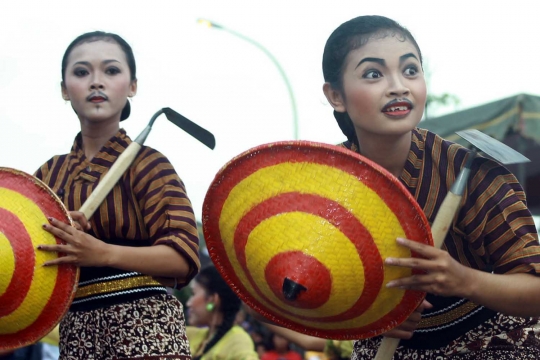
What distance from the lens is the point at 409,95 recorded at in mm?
2422

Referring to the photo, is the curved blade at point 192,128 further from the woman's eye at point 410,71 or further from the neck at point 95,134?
the woman's eye at point 410,71

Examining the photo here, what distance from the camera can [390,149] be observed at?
2.57 m

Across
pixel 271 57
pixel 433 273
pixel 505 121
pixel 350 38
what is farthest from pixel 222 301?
pixel 271 57

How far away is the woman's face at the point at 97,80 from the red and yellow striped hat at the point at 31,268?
477 millimetres

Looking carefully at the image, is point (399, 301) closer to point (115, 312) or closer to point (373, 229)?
point (373, 229)

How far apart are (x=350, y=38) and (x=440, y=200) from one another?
1.97 ft

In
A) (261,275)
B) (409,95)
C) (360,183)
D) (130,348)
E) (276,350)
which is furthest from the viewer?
(276,350)

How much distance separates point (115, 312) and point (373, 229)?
1043mm

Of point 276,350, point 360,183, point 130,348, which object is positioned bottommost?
point 276,350

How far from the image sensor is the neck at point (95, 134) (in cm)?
299

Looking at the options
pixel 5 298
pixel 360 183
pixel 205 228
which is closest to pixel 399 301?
pixel 360 183

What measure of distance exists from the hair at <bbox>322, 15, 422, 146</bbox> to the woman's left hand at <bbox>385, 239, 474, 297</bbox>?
2.56 feet

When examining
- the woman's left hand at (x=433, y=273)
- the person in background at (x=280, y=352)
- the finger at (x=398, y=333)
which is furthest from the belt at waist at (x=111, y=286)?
the person in background at (x=280, y=352)

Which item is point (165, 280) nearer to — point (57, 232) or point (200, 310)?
point (57, 232)
